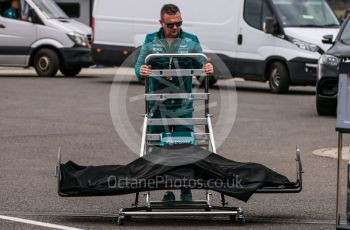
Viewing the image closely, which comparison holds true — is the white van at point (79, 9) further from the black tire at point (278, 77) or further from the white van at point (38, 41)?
the black tire at point (278, 77)

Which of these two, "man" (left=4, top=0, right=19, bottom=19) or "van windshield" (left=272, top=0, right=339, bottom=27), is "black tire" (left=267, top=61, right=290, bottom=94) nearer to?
"van windshield" (left=272, top=0, right=339, bottom=27)

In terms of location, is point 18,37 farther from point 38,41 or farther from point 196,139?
point 196,139

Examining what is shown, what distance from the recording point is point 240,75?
85.3 ft

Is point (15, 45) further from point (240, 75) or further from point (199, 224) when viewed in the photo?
point (199, 224)

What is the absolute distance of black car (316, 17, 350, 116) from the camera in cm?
1894

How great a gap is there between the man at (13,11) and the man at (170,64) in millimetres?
19975

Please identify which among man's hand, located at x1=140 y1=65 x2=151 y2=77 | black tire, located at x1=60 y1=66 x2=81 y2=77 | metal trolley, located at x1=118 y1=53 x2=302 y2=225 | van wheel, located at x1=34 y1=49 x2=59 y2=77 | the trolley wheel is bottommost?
black tire, located at x1=60 y1=66 x2=81 y2=77

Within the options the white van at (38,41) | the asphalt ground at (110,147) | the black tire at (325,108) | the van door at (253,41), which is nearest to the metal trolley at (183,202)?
the asphalt ground at (110,147)

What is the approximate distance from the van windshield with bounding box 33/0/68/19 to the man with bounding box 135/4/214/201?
19.9m

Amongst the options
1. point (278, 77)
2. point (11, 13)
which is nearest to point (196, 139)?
point (278, 77)

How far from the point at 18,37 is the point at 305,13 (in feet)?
24.5

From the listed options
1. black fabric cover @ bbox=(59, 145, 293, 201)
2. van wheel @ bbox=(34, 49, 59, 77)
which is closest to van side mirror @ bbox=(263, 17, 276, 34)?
van wheel @ bbox=(34, 49, 59, 77)

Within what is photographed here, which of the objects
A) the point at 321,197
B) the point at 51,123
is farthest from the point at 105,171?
the point at 51,123

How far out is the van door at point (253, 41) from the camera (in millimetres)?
25594
